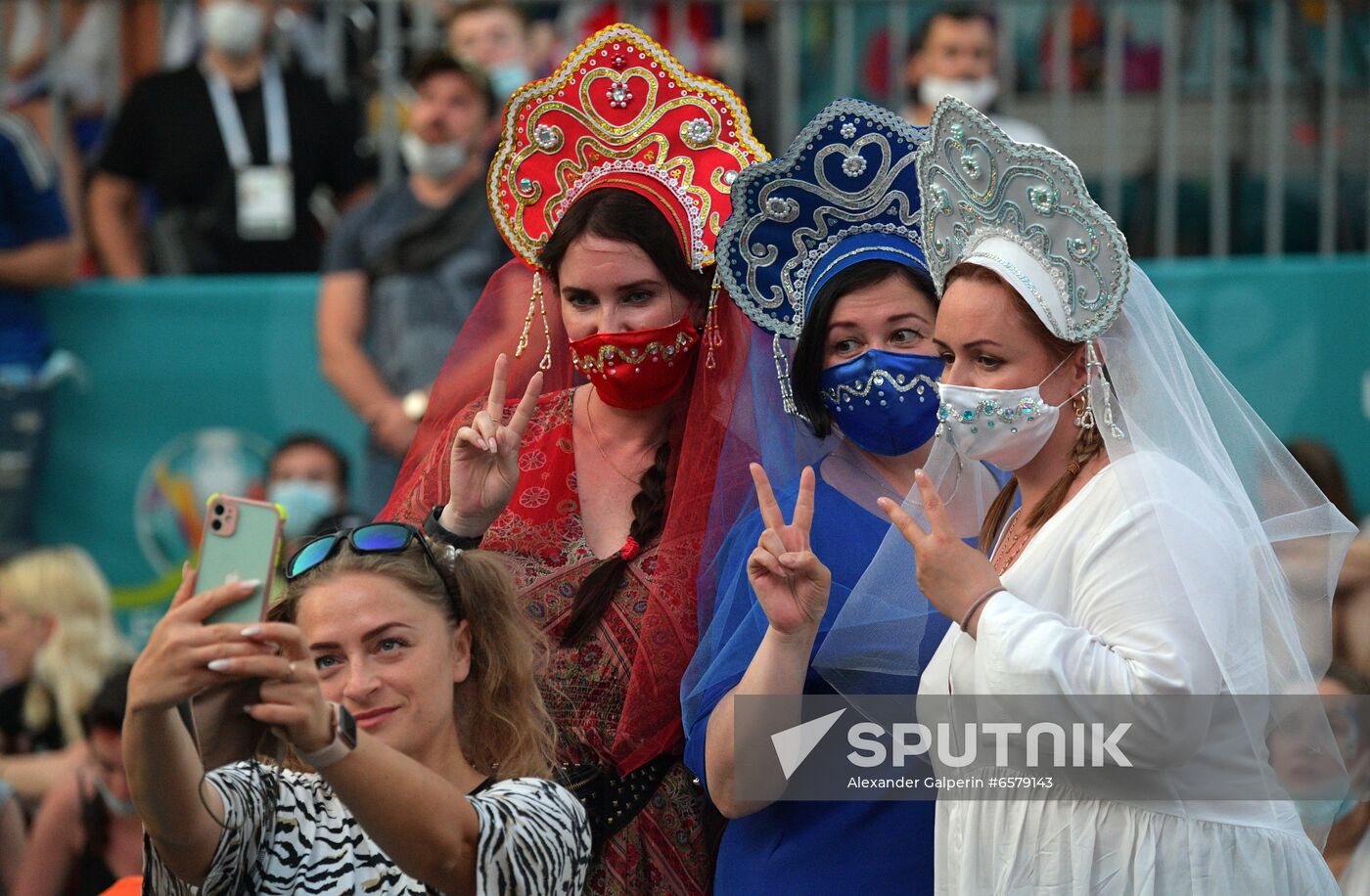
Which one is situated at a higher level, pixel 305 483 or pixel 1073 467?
pixel 1073 467

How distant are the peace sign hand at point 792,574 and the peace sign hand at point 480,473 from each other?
664 mm

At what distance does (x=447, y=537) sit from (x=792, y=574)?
806 mm

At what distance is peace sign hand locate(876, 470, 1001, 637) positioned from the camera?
3.03 m

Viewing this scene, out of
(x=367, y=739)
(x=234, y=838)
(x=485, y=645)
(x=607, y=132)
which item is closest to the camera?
(x=367, y=739)

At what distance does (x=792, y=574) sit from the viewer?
328 cm

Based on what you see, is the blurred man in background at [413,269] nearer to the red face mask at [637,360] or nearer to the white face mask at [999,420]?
the red face mask at [637,360]

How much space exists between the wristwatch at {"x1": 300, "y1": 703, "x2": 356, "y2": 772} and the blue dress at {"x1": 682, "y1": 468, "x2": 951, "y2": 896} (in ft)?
3.37

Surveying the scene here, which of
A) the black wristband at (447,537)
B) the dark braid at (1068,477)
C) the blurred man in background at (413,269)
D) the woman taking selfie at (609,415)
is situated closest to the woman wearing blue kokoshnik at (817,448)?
the woman taking selfie at (609,415)

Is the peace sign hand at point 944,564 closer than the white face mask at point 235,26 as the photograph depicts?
Yes

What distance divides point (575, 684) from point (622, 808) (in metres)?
0.25

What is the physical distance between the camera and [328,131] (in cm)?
724

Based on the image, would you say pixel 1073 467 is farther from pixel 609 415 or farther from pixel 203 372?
pixel 203 372

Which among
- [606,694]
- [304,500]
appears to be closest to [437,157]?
[304,500]

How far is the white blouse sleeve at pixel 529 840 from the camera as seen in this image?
2.88 meters
